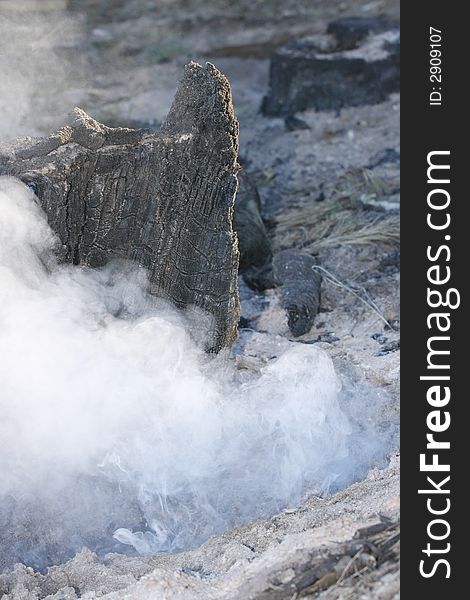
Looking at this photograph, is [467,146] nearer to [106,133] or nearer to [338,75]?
[106,133]

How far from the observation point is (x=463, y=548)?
2.58 m

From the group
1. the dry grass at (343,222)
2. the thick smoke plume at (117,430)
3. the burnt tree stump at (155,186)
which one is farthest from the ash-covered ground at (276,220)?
the burnt tree stump at (155,186)

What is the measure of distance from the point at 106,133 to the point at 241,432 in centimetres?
139

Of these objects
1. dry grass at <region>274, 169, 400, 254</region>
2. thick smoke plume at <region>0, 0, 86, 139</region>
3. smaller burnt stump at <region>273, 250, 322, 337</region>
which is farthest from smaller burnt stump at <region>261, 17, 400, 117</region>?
smaller burnt stump at <region>273, 250, 322, 337</region>

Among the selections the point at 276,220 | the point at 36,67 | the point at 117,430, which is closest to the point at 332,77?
the point at 276,220

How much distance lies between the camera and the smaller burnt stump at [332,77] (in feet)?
26.5

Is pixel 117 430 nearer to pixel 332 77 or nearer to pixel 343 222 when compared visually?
pixel 343 222

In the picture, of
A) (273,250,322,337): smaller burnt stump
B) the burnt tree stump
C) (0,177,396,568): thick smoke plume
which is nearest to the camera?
(0,177,396,568): thick smoke plume

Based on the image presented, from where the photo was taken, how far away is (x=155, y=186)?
3617 mm

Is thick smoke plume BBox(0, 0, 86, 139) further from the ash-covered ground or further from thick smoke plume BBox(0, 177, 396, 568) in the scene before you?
thick smoke plume BBox(0, 177, 396, 568)

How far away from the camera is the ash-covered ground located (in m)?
2.69

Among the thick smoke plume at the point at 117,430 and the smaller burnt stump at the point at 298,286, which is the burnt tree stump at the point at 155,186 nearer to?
the thick smoke plume at the point at 117,430

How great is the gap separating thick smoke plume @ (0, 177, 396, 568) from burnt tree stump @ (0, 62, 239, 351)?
0.12 m

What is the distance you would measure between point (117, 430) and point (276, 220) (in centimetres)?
303
